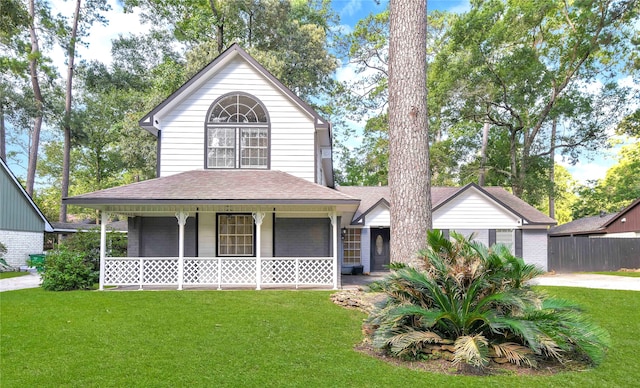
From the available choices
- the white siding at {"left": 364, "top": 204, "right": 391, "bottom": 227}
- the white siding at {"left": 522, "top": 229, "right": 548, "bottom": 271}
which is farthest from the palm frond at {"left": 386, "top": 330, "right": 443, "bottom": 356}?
the white siding at {"left": 522, "top": 229, "right": 548, "bottom": 271}

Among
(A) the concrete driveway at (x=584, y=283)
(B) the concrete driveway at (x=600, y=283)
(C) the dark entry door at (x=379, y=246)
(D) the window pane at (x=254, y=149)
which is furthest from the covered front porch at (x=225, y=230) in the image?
(B) the concrete driveway at (x=600, y=283)

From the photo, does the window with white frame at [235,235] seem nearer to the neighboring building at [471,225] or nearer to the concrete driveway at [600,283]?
the neighboring building at [471,225]

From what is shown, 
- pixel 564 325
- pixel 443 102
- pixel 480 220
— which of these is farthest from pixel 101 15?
Result: pixel 564 325

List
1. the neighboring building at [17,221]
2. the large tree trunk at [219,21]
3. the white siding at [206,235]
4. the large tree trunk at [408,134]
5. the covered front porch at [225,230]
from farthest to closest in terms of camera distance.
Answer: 1. the large tree trunk at [219,21]
2. the neighboring building at [17,221]
3. the white siding at [206,235]
4. the covered front porch at [225,230]
5. the large tree trunk at [408,134]

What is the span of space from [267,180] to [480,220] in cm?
1114

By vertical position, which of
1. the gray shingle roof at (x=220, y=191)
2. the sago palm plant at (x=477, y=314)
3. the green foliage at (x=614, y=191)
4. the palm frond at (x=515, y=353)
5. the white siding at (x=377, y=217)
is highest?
the green foliage at (x=614, y=191)

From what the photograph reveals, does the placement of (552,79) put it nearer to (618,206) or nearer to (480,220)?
(480,220)

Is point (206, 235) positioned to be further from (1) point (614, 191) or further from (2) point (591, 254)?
(1) point (614, 191)

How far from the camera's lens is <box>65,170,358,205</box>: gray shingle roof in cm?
1188

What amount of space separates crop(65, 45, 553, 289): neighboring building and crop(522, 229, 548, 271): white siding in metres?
10.3

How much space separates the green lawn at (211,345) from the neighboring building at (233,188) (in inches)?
87.6

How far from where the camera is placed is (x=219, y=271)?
1278 centimetres

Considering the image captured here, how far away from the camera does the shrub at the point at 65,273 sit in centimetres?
1230

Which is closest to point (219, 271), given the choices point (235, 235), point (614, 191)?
point (235, 235)
